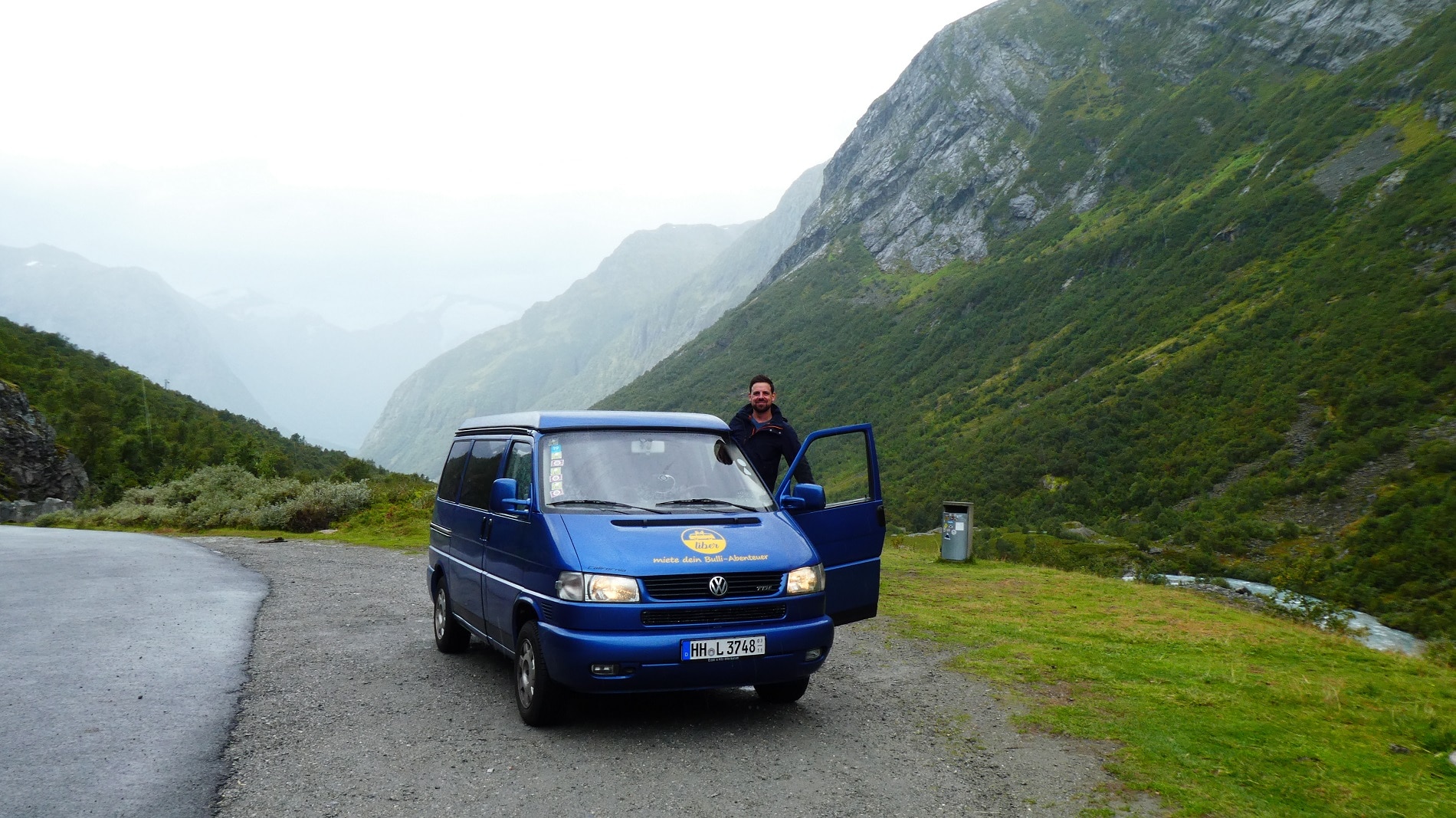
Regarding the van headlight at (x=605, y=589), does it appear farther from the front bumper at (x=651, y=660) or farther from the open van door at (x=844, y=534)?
the open van door at (x=844, y=534)

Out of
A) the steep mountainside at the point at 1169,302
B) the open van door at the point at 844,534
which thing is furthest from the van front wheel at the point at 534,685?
the steep mountainside at the point at 1169,302

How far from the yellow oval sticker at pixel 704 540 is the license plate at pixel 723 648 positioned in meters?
0.55

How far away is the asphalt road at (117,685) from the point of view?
13.8 feet

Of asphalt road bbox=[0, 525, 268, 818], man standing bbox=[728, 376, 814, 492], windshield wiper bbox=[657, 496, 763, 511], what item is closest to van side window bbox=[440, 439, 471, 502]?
asphalt road bbox=[0, 525, 268, 818]

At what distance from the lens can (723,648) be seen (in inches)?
203

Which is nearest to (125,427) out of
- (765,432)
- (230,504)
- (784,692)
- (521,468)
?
(230,504)

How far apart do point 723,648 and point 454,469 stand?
159 inches

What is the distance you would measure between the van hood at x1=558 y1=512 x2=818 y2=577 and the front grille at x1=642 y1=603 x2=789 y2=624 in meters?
0.24

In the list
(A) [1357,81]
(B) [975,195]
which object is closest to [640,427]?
(A) [1357,81]

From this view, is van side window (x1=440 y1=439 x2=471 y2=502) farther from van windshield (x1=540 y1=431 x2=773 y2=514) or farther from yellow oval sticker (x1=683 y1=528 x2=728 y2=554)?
yellow oval sticker (x1=683 y1=528 x2=728 y2=554)

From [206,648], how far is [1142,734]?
7.58 m

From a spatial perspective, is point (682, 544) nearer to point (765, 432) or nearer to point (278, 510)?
point (765, 432)

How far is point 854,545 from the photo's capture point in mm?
6594

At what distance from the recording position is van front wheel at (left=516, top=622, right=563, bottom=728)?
17.4ft
